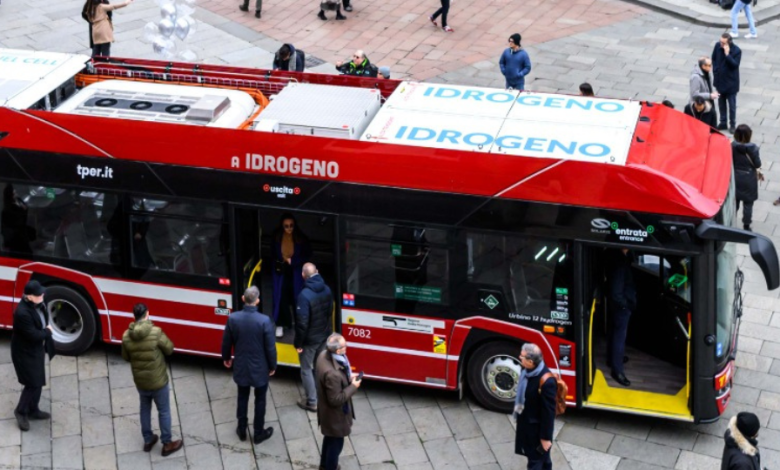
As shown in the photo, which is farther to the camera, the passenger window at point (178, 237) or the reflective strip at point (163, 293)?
the reflective strip at point (163, 293)

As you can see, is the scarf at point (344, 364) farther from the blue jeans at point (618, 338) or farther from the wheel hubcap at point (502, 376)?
the blue jeans at point (618, 338)

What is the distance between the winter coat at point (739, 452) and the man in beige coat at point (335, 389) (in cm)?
304

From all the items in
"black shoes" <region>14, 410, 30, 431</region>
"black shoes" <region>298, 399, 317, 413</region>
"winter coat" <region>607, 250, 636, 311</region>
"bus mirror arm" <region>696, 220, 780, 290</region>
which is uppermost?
"bus mirror arm" <region>696, 220, 780, 290</region>

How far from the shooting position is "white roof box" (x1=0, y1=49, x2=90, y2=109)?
1288 cm

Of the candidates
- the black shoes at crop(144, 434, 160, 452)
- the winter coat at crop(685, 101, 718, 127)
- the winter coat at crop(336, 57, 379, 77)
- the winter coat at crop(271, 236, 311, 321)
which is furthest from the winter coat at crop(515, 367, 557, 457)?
the winter coat at crop(336, 57, 379, 77)

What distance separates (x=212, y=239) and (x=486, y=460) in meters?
3.44

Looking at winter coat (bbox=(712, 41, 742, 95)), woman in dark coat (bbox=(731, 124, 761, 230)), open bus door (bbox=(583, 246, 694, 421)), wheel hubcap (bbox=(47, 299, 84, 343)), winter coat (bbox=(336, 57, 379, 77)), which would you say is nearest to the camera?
open bus door (bbox=(583, 246, 694, 421))

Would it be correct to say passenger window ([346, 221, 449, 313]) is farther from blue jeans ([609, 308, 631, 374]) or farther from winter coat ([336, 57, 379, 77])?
winter coat ([336, 57, 379, 77])

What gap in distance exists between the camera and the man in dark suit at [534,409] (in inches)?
396

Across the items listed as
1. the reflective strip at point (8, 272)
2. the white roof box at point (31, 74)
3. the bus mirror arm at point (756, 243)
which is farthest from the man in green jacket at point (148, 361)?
the bus mirror arm at point (756, 243)

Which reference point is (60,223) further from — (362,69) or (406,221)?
(362,69)

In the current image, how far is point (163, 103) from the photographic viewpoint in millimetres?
12805

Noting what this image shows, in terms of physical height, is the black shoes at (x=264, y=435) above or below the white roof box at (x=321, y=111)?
below

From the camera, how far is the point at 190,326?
12594 millimetres
